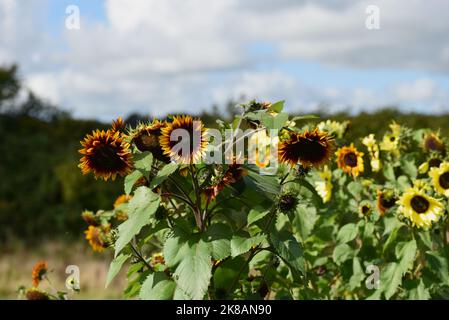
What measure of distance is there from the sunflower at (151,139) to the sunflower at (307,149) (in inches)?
20.2

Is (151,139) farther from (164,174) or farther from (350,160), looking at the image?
(350,160)

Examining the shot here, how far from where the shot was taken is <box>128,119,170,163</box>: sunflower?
2.74 metres

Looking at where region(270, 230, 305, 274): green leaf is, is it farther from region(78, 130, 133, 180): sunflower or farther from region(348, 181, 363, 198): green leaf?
region(348, 181, 363, 198): green leaf

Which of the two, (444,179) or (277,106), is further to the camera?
(444,179)

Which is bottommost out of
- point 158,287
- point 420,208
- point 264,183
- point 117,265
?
point 158,287

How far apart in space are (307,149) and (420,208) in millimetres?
1247

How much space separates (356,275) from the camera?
396cm

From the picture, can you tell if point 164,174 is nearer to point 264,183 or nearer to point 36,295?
point 264,183

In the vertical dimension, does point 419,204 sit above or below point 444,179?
below

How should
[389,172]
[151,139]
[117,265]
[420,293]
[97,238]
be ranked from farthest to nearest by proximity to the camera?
[389,172], [97,238], [420,293], [117,265], [151,139]

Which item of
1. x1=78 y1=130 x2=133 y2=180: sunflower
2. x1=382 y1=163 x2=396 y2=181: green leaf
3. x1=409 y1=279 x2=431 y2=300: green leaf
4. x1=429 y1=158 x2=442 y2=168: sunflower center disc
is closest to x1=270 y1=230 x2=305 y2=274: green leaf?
x1=78 y1=130 x2=133 y2=180: sunflower

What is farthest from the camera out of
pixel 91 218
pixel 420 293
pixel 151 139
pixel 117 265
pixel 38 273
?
pixel 38 273

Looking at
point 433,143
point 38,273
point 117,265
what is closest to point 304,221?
point 117,265
